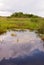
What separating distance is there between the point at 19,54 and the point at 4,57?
2350 mm

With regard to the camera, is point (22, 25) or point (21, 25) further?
point (22, 25)

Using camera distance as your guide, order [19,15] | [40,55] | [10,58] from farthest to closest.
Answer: [19,15] → [40,55] → [10,58]

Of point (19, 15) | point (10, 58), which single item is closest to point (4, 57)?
point (10, 58)

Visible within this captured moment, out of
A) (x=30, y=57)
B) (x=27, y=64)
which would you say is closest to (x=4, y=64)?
(x=27, y=64)

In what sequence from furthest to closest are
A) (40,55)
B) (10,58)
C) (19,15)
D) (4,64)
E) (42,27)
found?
(19,15), (42,27), (40,55), (10,58), (4,64)

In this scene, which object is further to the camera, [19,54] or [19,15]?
[19,15]

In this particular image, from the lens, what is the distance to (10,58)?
1939 centimetres

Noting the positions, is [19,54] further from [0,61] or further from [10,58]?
[0,61]

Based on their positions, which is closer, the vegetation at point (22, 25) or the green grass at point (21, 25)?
the green grass at point (21, 25)

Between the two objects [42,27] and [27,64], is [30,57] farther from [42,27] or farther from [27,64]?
[42,27]

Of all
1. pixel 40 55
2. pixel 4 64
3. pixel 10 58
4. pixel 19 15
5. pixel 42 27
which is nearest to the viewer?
pixel 4 64

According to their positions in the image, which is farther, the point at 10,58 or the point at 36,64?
the point at 10,58

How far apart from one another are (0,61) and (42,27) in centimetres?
3128

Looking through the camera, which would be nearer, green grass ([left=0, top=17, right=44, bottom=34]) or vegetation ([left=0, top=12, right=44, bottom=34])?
green grass ([left=0, top=17, right=44, bottom=34])
